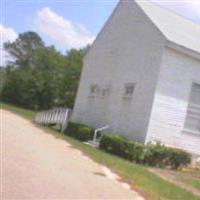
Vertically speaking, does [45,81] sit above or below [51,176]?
above

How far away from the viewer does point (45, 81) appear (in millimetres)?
62031

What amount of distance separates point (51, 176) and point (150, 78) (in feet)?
35.9

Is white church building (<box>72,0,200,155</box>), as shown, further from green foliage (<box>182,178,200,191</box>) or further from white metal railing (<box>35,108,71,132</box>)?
green foliage (<box>182,178,200,191</box>)

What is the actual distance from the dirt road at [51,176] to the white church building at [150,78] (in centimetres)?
587

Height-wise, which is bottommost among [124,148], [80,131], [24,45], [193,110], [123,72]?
[124,148]

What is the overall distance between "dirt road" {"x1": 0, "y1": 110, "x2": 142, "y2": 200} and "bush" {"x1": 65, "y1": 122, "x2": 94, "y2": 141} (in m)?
7.57

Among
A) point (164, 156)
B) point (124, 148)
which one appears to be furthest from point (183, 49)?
point (124, 148)

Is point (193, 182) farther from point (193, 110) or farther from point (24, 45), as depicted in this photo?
point (24, 45)

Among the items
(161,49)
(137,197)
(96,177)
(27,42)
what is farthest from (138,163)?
(27,42)

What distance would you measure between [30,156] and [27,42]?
68661 millimetres

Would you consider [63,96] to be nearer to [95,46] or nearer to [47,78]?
[47,78]

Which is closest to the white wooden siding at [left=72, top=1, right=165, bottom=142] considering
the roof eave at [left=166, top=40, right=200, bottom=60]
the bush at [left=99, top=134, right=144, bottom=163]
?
the roof eave at [left=166, top=40, right=200, bottom=60]

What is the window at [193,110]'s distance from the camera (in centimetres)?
2158

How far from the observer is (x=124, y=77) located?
24.2 m
